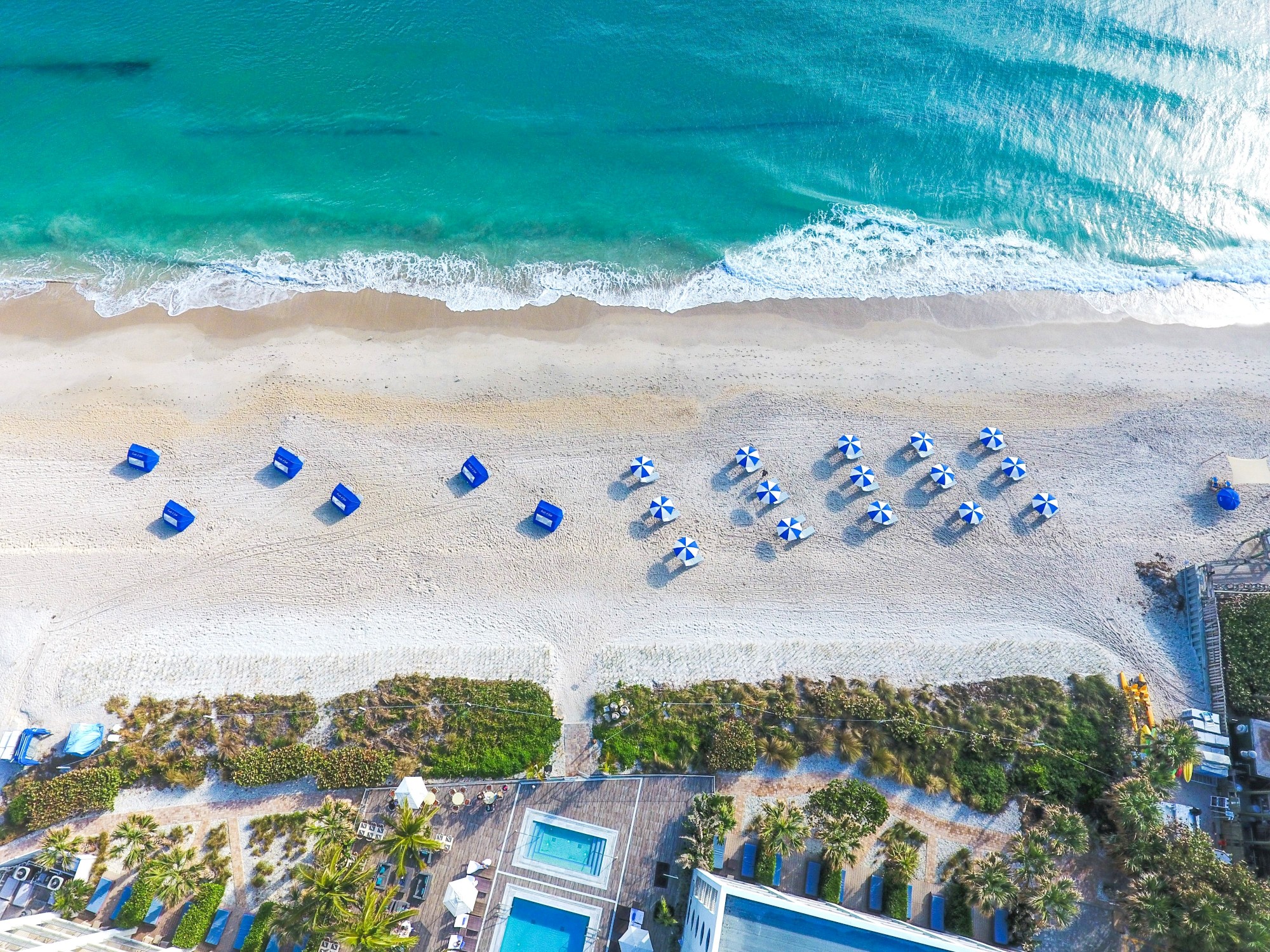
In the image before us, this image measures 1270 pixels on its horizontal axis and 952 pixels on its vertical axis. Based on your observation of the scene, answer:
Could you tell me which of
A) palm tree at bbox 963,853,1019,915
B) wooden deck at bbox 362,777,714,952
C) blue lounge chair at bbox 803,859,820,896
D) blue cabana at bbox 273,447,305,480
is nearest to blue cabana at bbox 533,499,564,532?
wooden deck at bbox 362,777,714,952

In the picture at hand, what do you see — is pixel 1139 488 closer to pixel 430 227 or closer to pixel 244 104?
pixel 430 227

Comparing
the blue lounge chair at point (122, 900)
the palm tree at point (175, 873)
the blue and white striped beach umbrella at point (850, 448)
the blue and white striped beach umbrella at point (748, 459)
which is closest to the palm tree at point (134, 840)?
the palm tree at point (175, 873)

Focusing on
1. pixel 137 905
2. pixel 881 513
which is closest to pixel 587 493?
pixel 881 513

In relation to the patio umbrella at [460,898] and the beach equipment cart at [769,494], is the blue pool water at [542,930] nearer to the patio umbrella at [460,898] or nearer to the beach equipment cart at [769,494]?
the patio umbrella at [460,898]

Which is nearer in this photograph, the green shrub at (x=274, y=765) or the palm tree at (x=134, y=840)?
the palm tree at (x=134, y=840)

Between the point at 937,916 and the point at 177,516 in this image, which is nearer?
the point at 937,916

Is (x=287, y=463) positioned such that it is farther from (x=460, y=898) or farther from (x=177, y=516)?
(x=460, y=898)
